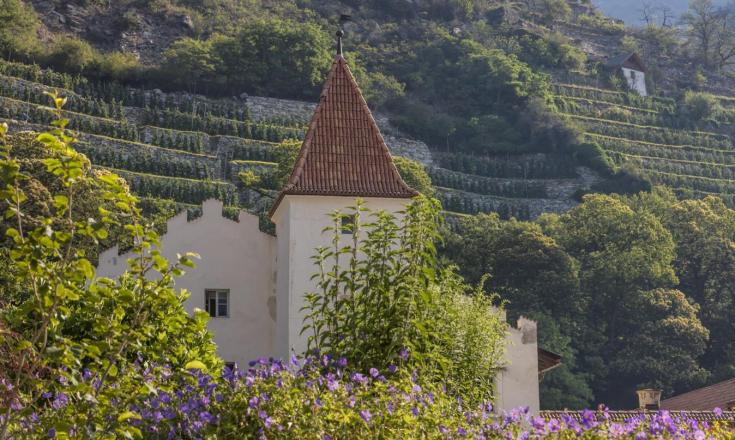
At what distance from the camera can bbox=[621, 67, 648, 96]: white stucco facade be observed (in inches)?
4899

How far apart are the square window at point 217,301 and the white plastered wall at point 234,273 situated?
0.43 feet

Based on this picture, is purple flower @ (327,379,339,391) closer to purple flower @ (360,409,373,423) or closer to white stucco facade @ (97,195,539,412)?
purple flower @ (360,409,373,423)

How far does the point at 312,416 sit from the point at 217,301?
70.0 ft

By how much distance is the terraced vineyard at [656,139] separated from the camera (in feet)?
333

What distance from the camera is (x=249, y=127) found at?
85938mm

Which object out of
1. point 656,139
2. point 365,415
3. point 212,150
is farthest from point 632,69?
point 365,415

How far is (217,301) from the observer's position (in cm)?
3170

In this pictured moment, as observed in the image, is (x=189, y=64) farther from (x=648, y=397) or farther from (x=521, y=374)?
(x=521, y=374)

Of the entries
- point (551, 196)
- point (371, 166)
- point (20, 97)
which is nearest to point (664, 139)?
point (551, 196)

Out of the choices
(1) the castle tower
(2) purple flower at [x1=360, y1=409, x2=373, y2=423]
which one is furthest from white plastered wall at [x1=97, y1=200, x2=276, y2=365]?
(2) purple flower at [x1=360, y1=409, x2=373, y2=423]

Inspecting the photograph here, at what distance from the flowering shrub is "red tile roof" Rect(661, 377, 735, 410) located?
2566cm

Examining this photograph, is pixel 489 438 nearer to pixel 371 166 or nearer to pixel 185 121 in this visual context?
pixel 371 166

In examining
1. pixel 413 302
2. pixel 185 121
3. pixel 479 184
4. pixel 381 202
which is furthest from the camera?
pixel 479 184

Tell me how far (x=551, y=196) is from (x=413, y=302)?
8492 cm
